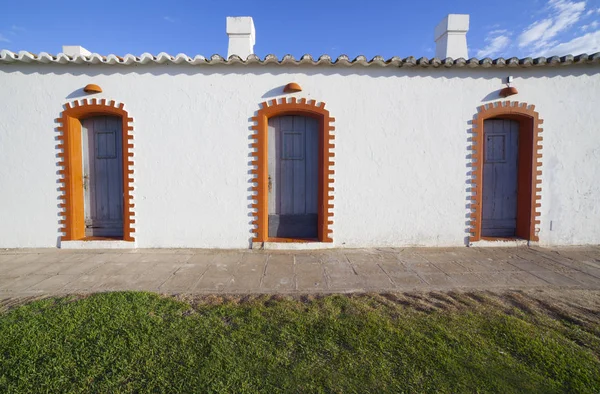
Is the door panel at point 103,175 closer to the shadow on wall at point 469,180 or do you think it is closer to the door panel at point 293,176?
the door panel at point 293,176

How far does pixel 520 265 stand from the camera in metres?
4.46

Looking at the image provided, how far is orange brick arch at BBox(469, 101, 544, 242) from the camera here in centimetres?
527

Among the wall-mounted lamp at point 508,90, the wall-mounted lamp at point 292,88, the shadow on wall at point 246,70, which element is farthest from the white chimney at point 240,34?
the wall-mounted lamp at point 508,90

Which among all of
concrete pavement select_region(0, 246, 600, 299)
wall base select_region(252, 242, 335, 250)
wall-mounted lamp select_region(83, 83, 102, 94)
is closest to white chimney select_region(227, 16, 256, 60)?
wall-mounted lamp select_region(83, 83, 102, 94)

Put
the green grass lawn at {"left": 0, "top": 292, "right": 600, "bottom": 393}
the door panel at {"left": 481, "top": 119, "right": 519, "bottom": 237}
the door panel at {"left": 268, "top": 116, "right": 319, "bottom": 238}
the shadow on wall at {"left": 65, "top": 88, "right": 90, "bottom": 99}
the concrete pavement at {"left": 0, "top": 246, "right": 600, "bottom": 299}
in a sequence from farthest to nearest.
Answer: the door panel at {"left": 481, "top": 119, "right": 519, "bottom": 237}, the door panel at {"left": 268, "top": 116, "right": 319, "bottom": 238}, the shadow on wall at {"left": 65, "top": 88, "right": 90, "bottom": 99}, the concrete pavement at {"left": 0, "top": 246, "right": 600, "bottom": 299}, the green grass lawn at {"left": 0, "top": 292, "right": 600, "bottom": 393}

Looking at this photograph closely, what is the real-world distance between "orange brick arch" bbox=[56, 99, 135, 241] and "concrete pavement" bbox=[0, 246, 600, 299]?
54 cm

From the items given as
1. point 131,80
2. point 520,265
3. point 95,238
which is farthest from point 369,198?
point 95,238

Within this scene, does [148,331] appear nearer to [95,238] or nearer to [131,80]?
[95,238]

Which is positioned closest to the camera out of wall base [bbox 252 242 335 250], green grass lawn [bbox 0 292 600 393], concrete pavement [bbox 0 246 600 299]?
green grass lawn [bbox 0 292 600 393]

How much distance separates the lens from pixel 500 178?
18.6ft

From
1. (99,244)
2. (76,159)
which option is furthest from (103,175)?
(99,244)

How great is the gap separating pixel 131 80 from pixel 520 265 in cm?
737

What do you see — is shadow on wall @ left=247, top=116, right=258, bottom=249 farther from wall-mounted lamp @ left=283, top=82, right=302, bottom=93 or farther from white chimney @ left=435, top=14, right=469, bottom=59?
white chimney @ left=435, top=14, right=469, bottom=59

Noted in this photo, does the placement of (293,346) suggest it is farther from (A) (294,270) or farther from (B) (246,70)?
(B) (246,70)
